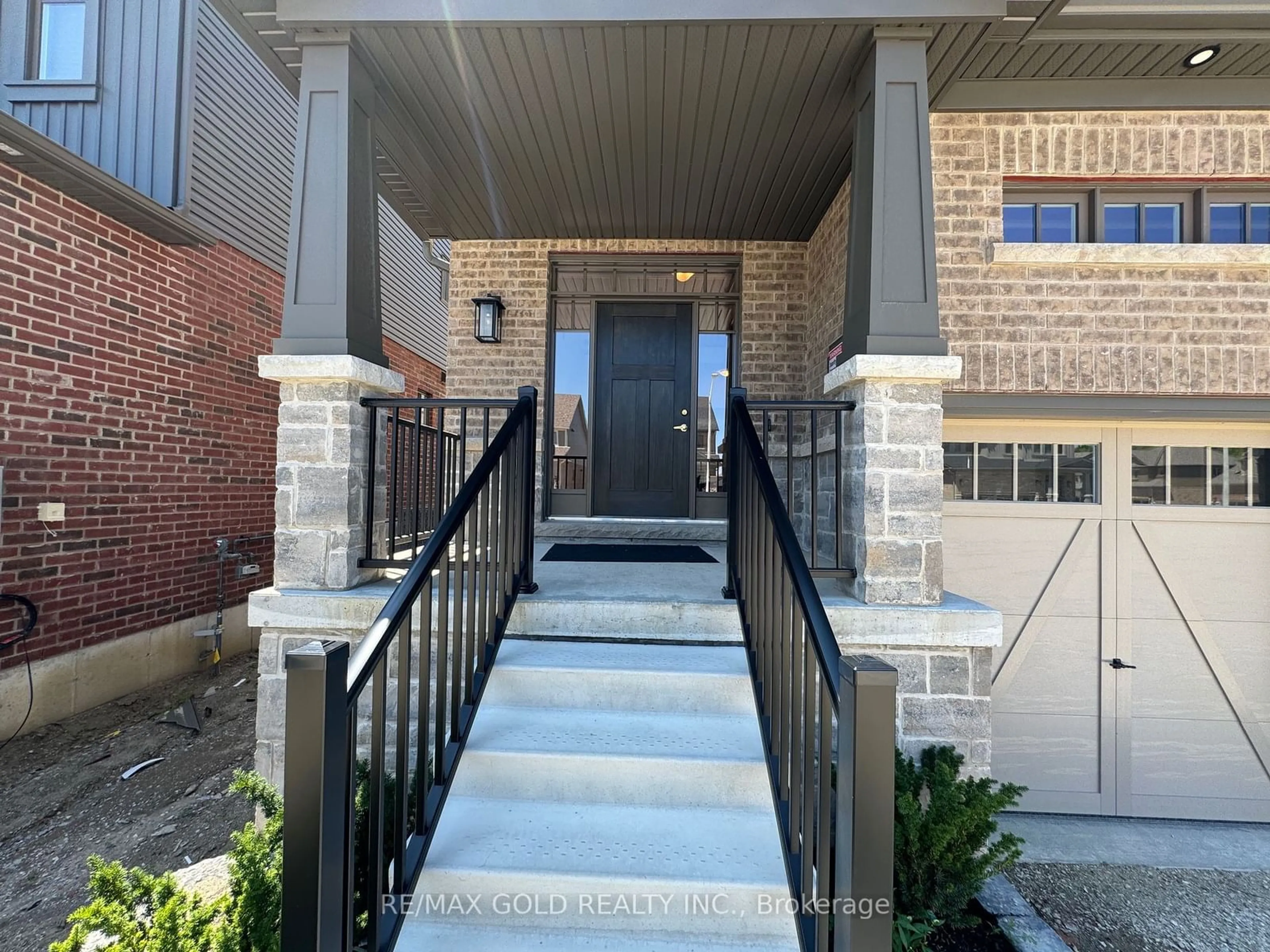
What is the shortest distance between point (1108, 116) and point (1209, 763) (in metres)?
3.84

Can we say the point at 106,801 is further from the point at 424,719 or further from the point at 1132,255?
the point at 1132,255

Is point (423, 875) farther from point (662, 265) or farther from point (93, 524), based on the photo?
point (662, 265)

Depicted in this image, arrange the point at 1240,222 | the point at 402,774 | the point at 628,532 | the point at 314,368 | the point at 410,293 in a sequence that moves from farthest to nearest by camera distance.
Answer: the point at 410,293, the point at 628,532, the point at 1240,222, the point at 314,368, the point at 402,774

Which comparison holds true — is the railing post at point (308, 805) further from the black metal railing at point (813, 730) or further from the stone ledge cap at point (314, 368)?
the stone ledge cap at point (314, 368)

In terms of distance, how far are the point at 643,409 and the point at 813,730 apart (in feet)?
12.9

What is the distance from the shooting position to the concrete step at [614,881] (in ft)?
5.01

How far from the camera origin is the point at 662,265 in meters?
4.89

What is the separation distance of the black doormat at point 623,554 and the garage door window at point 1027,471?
5.47ft

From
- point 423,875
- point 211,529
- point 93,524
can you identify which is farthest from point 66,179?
point 423,875

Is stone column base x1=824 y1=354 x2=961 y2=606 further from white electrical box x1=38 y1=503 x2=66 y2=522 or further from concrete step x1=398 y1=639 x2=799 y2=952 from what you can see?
white electrical box x1=38 y1=503 x2=66 y2=522

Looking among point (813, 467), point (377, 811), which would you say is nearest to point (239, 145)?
point (813, 467)

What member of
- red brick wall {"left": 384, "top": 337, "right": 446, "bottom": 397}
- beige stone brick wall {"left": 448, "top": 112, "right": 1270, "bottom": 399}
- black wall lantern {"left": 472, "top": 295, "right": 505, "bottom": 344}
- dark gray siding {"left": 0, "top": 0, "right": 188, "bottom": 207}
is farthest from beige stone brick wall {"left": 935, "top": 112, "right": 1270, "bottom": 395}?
red brick wall {"left": 384, "top": 337, "right": 446, "bottom": 397}

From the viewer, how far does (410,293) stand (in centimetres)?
966

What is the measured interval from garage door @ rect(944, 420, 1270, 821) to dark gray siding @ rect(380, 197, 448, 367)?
24.3 feet
